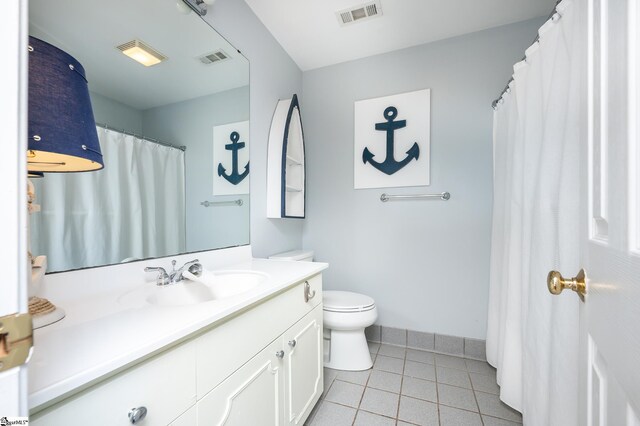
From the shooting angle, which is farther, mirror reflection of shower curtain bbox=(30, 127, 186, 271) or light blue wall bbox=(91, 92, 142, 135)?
light blue wall bbox=(91, 92, 142, 135)

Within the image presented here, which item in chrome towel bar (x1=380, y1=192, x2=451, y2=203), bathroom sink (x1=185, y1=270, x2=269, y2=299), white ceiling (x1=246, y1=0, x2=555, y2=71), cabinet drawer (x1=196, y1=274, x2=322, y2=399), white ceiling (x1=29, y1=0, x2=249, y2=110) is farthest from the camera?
chrome towel bar (x1=380, y1=192, x2=451, y2=203)

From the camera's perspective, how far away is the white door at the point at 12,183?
27 cm

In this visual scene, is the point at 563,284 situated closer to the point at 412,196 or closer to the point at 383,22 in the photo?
the point at 412,196

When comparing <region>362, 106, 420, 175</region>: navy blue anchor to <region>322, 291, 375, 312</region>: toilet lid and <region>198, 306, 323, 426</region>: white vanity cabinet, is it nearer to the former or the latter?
<region>322, 291, 375, 312</region>: toilet lid

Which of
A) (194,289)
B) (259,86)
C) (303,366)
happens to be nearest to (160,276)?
(194,289)

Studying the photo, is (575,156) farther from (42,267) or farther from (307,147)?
(307,147)

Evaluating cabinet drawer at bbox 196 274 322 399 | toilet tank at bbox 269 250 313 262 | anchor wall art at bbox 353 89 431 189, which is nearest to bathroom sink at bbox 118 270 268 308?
cabinet drawer at bbox 196 274 322 399

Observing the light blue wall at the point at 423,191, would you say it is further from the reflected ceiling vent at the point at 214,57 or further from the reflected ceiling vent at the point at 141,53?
the reflected ceiling vent at the point at 141,53

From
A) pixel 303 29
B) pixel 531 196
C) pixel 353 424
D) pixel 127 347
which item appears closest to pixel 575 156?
pixel 531 196

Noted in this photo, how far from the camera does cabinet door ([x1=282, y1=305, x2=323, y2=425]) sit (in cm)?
111

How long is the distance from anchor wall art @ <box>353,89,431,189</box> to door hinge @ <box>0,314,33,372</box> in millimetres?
2081

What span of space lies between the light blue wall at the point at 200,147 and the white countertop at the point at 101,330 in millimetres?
347

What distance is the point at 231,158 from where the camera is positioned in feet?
4.86

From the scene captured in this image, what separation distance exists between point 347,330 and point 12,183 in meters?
1.80
